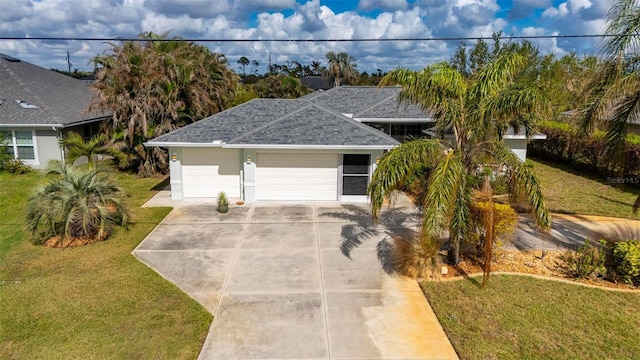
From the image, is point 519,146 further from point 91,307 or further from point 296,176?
point 91,307

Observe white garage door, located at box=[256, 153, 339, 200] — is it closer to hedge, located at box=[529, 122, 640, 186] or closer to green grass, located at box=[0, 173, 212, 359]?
green grass, located at box=[0, 173, 212, 359]

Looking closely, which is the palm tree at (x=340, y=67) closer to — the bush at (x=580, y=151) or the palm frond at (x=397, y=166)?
the bush at (x=580, y=151)

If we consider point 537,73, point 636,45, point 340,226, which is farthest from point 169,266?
point 537,73

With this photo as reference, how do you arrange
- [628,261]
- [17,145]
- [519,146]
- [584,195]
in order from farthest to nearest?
1. [17,145]
2. [519,146]
3. [584,195]
4. [628,261]

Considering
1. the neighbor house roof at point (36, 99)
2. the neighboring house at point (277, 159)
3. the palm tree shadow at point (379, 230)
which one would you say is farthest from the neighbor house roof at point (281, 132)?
the neighbor house roof at point (36, 99)

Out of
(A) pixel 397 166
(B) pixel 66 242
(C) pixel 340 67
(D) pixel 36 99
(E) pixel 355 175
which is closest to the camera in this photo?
(A) pixel 397 166

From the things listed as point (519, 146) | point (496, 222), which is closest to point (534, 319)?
point (496, 222)
